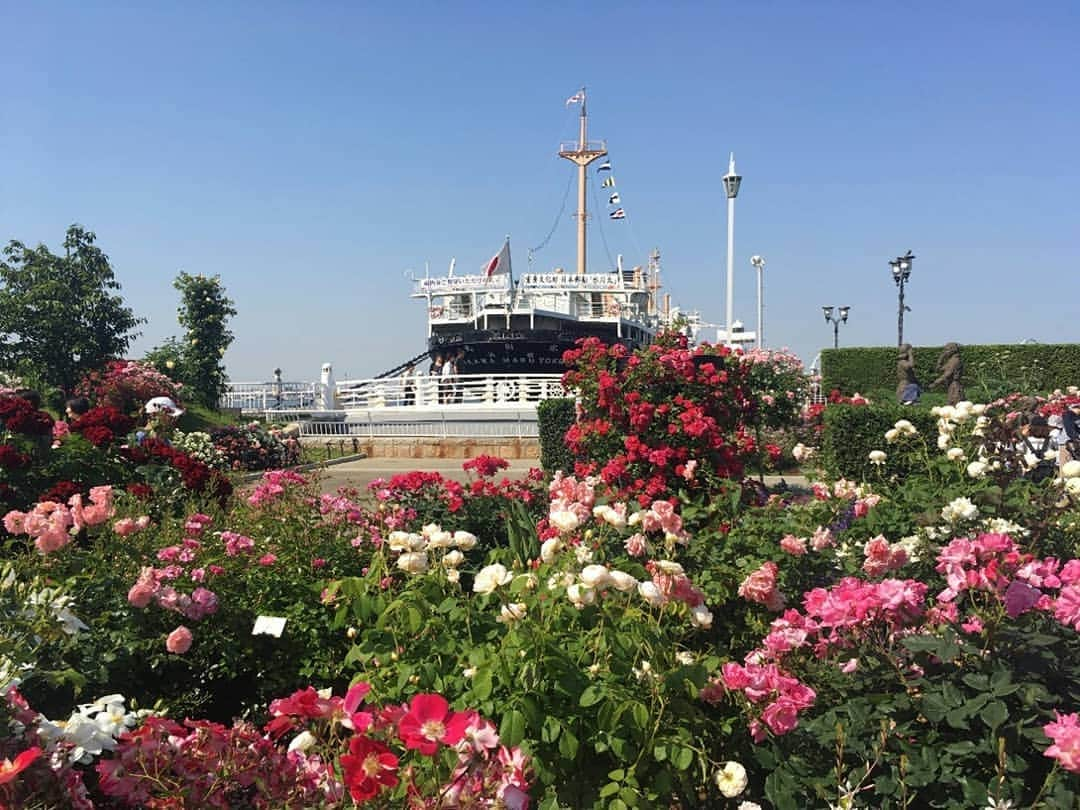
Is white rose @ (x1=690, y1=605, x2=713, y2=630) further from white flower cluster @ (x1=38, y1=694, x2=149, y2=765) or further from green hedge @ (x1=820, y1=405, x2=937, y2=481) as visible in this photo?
green hedge @ (x1=820, y1=405, x2=937, y2=481)

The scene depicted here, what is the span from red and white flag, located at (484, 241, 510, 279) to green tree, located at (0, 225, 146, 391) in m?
17.3

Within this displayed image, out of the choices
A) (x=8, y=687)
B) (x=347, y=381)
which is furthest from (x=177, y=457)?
(x=347, y=381)

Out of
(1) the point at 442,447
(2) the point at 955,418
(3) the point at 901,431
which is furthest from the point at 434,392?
(2) the point at 955,418

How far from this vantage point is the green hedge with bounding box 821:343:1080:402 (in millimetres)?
22141

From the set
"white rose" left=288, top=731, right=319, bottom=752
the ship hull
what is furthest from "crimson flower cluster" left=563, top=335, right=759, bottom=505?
the ship hull

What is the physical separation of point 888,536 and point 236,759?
9.62ft

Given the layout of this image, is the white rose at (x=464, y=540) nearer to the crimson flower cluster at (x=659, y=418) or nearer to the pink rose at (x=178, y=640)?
the pink rose at (x=178, y=640)

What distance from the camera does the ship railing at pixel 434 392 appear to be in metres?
22.4

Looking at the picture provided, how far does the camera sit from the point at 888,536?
362 cm

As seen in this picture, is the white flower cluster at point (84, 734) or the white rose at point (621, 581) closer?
the white flower cluster at point (84, 734)

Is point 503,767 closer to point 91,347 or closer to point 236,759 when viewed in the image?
point 236,759

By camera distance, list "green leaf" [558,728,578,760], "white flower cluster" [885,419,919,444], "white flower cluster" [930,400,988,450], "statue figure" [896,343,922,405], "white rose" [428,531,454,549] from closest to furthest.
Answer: "green leaf" [558,728,578,760] → "white rose" [428,531,454,549] → "white flower cluster" [930,400,988,450] → "white flower cluster" [885,419,919,444] → "statue figure" [896,343,922,405]

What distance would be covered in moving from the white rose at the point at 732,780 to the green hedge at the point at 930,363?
19.9 meters

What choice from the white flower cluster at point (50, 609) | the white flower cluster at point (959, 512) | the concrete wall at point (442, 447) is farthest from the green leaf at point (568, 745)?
the concrete wall at point (442, 447)
